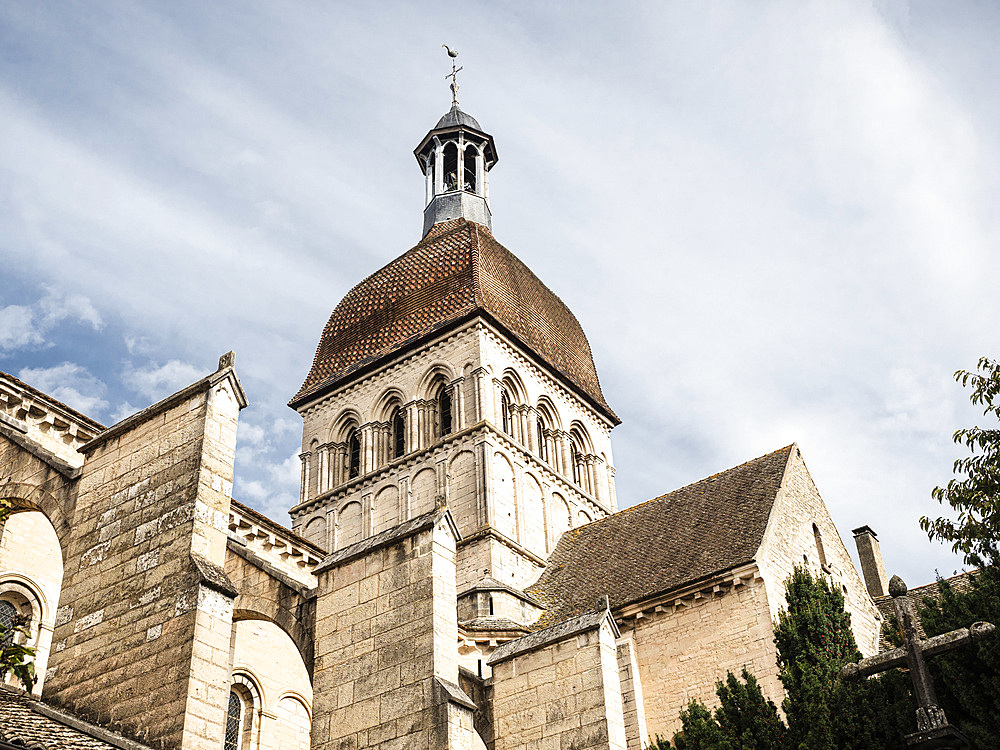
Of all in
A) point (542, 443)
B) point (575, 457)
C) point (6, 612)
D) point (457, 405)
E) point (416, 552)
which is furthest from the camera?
point (575, 457)

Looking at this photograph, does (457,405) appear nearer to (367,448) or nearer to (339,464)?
(367,448)

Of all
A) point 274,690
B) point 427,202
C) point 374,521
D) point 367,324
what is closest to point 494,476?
point 374,521

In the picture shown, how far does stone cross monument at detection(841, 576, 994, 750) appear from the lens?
7426mm

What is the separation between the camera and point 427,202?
33.5 meters

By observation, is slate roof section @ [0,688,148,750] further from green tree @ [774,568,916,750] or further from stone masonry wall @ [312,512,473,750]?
green tree @ [774,568,916,750]

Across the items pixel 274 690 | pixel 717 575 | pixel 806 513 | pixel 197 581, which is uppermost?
pixel 806 513

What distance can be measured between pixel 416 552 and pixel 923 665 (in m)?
4.95

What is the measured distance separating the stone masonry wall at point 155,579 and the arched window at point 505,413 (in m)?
14.9

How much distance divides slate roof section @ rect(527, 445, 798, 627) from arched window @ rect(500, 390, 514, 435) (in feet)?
10.6

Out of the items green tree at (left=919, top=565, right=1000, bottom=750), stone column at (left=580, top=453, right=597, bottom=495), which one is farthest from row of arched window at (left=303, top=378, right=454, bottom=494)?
green tree at (left=919, top=565, right=1000, bottom=750)

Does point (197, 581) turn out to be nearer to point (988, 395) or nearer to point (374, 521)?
point (988, 395)

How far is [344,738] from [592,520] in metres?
16.9

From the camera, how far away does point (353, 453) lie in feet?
91.2

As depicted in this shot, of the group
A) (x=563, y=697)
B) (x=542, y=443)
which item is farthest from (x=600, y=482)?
(x=563, y=697)
